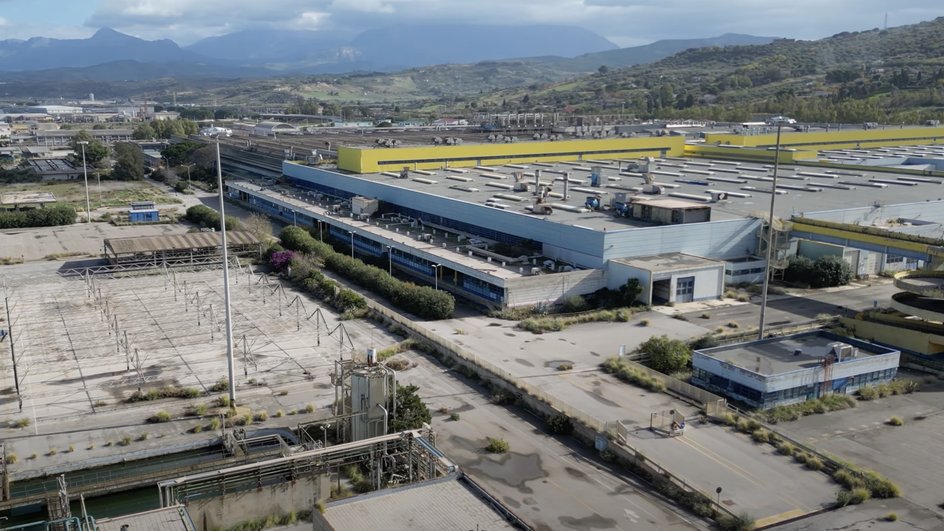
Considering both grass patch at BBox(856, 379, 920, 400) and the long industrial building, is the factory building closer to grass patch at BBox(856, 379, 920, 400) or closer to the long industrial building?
grass patch at BBox(856, 379, 920, 400)

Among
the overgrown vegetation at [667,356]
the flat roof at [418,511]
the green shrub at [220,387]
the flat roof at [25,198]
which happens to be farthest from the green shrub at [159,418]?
the flat roof at [25,198]

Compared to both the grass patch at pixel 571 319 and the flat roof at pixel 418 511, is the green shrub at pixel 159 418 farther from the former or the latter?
the grass patch at pixel 571 319

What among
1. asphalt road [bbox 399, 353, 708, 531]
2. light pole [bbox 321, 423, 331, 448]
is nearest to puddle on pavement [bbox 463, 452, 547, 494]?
asphalt road [bbox 399, 353, 708, 531]

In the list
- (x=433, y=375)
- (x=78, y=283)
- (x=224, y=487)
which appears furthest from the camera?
(x=78, y=283)

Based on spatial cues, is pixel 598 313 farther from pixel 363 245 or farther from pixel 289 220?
pixel 289 220

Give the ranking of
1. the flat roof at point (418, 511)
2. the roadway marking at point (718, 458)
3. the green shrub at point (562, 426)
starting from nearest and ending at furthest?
the flat roof at point (418, 511)
the roadway marking at point (718, 458)
the green shrub at point (562, 426)

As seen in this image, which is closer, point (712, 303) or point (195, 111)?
point (712, 303)

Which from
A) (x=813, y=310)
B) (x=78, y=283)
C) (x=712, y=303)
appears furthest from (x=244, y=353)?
(x=813, y=310)

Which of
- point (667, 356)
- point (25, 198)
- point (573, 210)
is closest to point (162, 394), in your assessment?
point (667, 356)

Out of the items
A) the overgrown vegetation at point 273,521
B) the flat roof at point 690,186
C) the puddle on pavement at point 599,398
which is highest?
the flat roof at point 690,186
